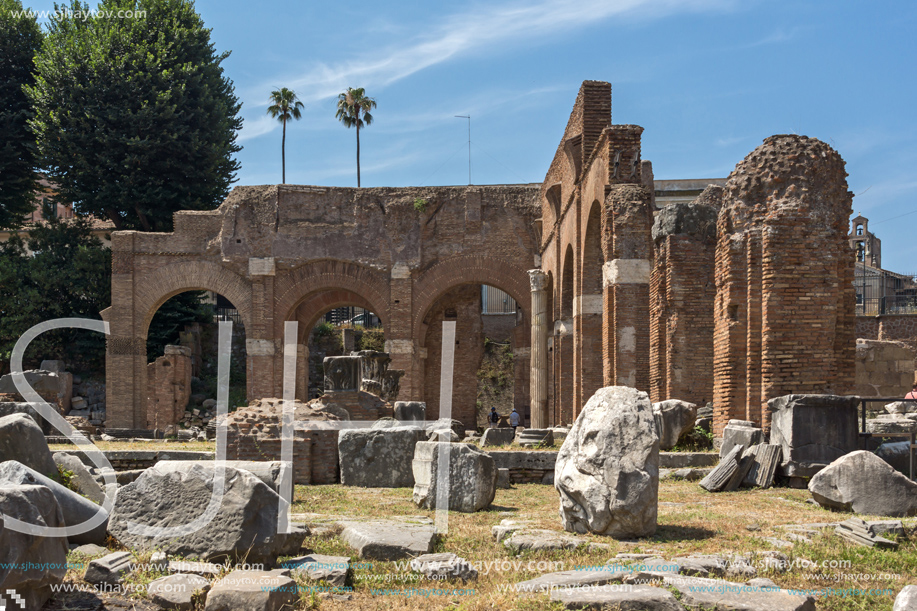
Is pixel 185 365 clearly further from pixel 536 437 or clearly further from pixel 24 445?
pixel 24 445

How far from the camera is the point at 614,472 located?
18.9ft

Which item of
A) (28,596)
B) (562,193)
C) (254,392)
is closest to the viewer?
(28,596)

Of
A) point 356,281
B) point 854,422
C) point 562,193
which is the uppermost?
point 562,193

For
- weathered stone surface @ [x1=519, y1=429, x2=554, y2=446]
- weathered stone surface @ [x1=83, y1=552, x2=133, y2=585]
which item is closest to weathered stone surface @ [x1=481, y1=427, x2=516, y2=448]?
weathered stone surface @ [x1=519, y1=429, x2=554, y2=446]

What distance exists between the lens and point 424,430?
9273 millimetres

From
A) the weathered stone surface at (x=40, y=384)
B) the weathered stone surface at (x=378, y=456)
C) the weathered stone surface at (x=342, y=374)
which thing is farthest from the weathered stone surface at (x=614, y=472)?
the weathered stone surface at (x=40, y=384)

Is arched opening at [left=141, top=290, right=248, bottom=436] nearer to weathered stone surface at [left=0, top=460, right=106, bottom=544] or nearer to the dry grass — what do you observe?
the dry grass

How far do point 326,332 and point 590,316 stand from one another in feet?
49.1

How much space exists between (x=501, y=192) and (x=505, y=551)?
1793cm

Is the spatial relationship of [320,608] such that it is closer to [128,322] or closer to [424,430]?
[424,430]

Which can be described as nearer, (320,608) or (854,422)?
(320,608)

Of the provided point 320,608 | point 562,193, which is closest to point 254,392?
point 562,193

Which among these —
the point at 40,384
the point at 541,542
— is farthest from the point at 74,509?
the point at 40,384

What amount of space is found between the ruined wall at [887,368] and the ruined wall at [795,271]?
1126 centimetres
